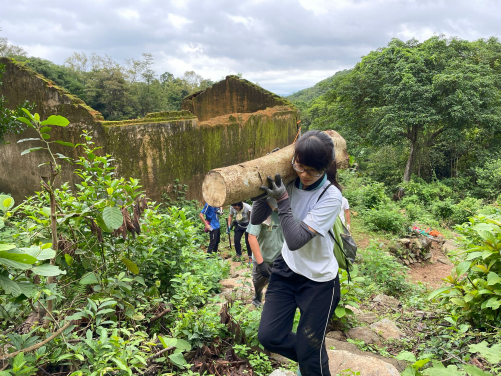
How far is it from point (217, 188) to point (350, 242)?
1.08 m

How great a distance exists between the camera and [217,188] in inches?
83.0

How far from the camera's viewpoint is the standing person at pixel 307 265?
1996 millimetres

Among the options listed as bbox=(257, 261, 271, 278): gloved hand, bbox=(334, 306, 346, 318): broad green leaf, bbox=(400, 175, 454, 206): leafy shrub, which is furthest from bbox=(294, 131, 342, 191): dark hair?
bbox=(400, 175, 454, 206): leafy shrub

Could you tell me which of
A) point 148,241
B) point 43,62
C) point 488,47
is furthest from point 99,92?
point 148,241

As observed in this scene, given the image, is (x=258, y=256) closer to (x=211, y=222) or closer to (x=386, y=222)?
(x=211, y=222)

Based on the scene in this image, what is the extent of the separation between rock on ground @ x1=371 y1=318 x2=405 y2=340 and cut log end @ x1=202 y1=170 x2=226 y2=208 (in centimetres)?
215

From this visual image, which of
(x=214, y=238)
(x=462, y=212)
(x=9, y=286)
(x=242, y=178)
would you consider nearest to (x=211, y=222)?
(x=214, y=238)

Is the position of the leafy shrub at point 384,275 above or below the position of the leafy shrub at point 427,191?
above

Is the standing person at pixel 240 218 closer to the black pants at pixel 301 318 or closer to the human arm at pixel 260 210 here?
the human arm at pixel 260 210

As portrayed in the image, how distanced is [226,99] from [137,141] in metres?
Result: 7.45

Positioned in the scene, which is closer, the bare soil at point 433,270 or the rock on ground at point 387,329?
the rock on ground at point 387,329

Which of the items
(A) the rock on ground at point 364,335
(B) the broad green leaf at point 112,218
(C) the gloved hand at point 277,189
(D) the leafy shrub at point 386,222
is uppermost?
(C) the gloved hand at point 277,189

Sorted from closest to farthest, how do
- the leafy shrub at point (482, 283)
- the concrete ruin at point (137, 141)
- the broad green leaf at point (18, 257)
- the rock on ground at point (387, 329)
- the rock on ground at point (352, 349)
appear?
the broad green leaf at point (18, 257) < the leafy shrub at point (482, 283) < the rock on ground at point (352, 349) < the rock on ground at point (387, 329) < the concrete ruin at point (137, 141)

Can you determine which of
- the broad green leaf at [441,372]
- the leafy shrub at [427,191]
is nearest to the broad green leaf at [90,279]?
the broad green leaf at [441,372]
